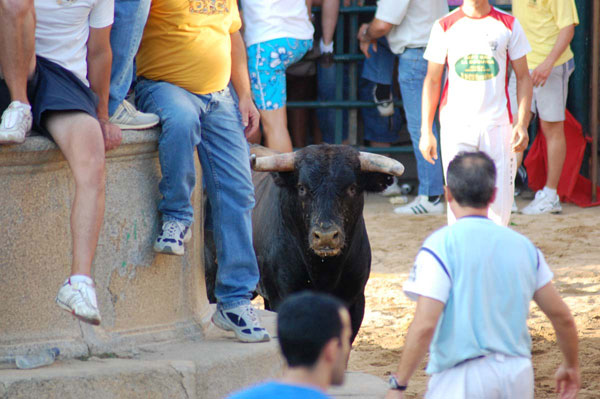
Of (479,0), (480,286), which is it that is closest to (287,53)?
(479,0)

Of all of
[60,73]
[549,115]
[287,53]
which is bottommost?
[549,115]

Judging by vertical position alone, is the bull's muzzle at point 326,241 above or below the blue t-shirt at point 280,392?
below

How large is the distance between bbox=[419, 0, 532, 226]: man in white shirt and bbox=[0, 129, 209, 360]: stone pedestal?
261 cm

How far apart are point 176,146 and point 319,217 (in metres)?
1.34

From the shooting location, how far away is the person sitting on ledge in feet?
12.0

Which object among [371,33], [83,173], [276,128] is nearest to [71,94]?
[83,173]

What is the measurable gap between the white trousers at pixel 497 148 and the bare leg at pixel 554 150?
3.04 meters

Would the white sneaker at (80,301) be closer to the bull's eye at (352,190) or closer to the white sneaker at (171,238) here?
the white sneaker at (171,238)

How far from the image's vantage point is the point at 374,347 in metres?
6.04

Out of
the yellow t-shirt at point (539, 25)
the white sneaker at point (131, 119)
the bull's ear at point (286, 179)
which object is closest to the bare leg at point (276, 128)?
the yellow t-shirt at point (539, 25)

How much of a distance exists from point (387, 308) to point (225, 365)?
2.91 meters

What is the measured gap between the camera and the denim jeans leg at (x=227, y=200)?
444cm

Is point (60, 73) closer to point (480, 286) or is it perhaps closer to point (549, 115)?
point (480, 286)

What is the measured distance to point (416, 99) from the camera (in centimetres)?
941
